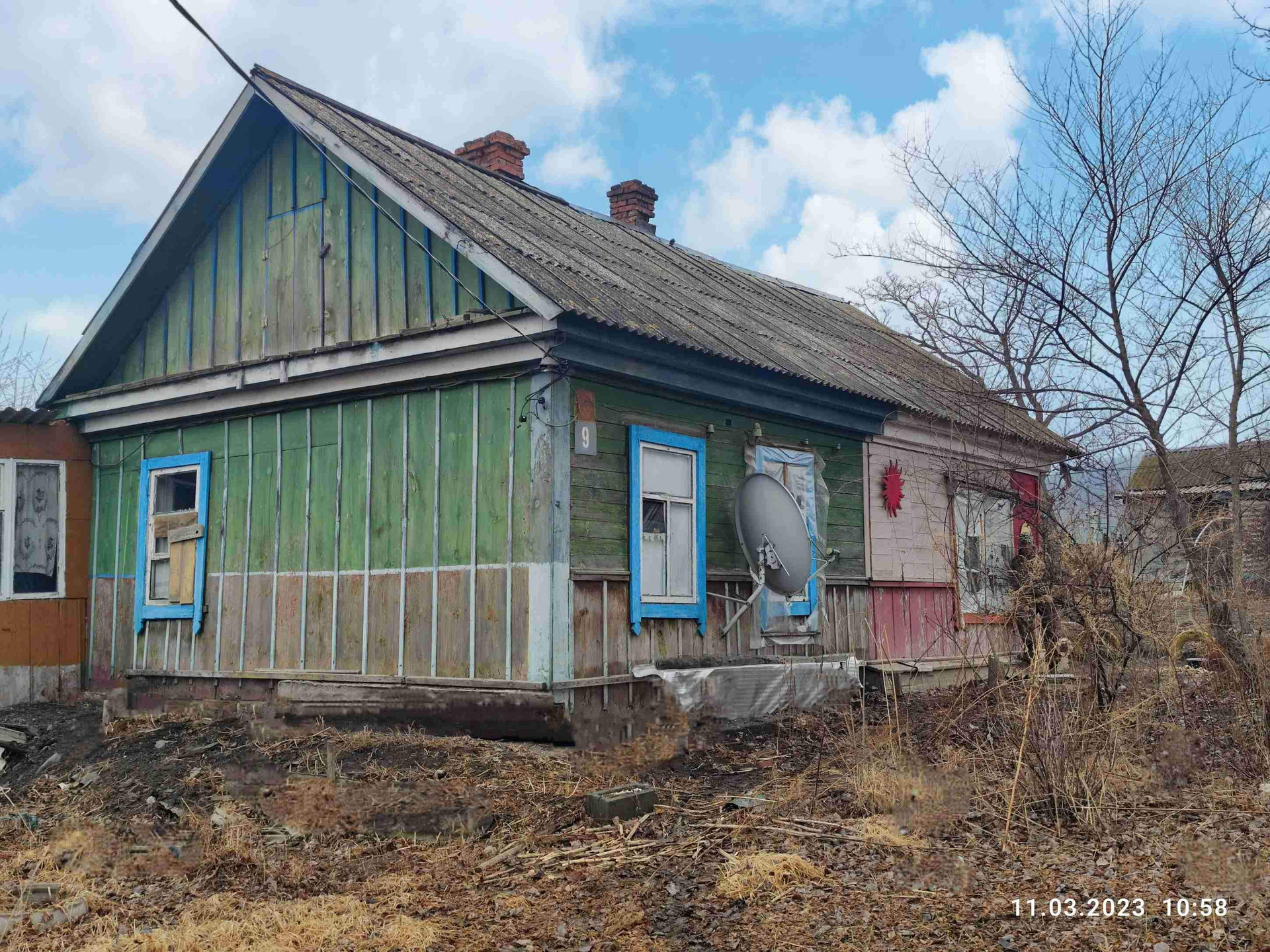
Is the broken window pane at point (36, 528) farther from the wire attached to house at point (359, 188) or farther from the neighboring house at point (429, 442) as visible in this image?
the wire attached to house at point (359, 188)

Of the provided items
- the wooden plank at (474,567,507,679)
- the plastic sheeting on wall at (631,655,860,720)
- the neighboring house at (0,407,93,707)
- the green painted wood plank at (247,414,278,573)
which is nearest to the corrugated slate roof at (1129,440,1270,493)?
the plastic sheeting on wall at (631,655,860,720)

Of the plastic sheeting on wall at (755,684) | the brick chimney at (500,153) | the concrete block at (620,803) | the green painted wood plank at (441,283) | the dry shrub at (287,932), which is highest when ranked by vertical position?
the brick chimney at (500,153)

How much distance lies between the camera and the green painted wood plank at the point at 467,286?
9.28 meters

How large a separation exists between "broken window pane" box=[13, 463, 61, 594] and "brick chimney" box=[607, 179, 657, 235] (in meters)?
8.74

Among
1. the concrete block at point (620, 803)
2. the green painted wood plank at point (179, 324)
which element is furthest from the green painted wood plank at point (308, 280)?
the concrete block at point (620, 803)

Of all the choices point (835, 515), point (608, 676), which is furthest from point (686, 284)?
point (608, 676)

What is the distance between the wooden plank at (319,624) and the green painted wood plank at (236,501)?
3.73ft

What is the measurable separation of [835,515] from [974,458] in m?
1.85

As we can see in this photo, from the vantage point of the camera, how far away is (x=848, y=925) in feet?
16.9

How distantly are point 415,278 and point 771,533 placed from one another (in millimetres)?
3822

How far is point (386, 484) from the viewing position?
32.3 feet

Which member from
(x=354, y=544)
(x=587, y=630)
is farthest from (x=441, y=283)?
(x=587, y=630)

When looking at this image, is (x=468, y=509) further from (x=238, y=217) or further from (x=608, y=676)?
(x=238, y=217)

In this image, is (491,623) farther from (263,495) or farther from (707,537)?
(263,495)
